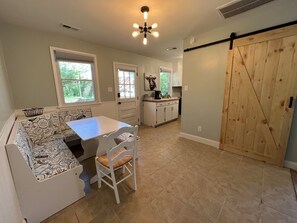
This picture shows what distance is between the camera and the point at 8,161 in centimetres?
111

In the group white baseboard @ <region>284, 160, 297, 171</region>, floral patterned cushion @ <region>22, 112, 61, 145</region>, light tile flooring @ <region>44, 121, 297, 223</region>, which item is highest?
floral patterned cushion @ <region>22, 112, 61, 145</region>

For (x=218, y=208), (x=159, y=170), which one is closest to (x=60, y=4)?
Answer: (x=159, y=170)

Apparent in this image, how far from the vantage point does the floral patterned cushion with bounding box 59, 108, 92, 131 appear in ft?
8.51

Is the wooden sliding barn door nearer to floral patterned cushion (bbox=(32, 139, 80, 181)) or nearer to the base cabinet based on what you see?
the base cabinet

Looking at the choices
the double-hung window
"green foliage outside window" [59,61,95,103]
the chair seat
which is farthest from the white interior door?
the chair seat

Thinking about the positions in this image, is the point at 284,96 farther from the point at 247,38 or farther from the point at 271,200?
the point at 271,200

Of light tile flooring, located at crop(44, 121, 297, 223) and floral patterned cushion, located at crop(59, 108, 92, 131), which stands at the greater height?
floral patterned cushion, located at crop(59, 108, 92, 131)

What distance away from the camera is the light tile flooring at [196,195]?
4.23 ft

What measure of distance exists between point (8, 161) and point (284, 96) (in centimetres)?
341

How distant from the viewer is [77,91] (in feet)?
9.93

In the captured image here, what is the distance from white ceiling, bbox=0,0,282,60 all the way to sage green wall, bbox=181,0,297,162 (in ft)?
0.87

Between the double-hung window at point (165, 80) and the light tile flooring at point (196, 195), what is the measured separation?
3.61 m

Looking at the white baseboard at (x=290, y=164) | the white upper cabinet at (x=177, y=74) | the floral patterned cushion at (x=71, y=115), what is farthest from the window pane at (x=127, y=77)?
the white baseboard at (x=290, y=164)

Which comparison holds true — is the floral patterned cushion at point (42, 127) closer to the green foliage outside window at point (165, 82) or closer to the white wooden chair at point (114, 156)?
the white wooden chair at point (114, 156)
